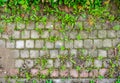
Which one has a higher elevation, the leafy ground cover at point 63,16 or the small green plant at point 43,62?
the leafy ground cover at point 63,16

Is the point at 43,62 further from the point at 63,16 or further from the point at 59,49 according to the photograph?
the point at 63,16

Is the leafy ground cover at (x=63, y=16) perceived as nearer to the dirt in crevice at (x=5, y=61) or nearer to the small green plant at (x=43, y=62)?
the small green plant at (x=43, y=62)

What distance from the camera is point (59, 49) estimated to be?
12.5ft

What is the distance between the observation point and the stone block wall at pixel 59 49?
379 cm

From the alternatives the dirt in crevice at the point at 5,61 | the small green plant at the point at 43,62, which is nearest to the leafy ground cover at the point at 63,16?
the small green plant at the point at 43,62

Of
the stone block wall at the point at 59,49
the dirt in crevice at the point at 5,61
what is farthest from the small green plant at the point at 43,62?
the dirt in crevice at the point at 5,61

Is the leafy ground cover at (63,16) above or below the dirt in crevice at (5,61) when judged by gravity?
above

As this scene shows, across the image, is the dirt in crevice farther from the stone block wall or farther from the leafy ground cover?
the leafy ground cover

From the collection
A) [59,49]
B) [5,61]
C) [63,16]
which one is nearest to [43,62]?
[59,49]

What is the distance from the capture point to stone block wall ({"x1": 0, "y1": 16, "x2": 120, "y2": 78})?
3.79m

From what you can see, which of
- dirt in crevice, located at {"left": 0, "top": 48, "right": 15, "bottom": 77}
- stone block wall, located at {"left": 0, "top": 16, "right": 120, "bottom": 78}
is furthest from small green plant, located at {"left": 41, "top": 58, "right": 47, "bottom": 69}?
dirt in crevice, located at {"left": 0, "top": 48, "right": 15, "bottom": 77}

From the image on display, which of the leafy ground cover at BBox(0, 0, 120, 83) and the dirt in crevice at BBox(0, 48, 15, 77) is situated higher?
the leafy ground cover at BBox(0, 0, 120, 83)

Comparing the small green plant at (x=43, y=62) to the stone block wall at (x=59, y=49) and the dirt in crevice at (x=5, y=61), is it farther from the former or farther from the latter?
the dirt in crevice at (x=5, y=61)

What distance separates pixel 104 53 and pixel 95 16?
1.96 feet
